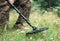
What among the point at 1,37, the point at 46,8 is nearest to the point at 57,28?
the point at 1,37

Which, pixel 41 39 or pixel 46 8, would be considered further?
pixel 46 8

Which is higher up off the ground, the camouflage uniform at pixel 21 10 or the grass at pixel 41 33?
the camouflage uniform at pixel 21 10

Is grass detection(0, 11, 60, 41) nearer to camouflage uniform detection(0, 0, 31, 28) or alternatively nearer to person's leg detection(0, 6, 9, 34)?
person's leg detection(0, 6, 9, 34)

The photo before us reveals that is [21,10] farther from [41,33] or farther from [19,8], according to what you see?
[41,33]

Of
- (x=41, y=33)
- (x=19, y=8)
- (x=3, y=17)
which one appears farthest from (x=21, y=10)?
(x=41, y=33)

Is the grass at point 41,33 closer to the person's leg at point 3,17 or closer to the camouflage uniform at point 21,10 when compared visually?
the person's leg at point 3,17

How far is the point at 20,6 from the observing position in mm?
6730

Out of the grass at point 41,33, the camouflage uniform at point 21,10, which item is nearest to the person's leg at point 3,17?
the camouflage uniform at point 21,10

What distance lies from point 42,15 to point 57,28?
4.91ft

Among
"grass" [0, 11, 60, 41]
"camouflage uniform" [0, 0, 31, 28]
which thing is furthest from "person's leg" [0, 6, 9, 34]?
"grass" [0, 11, 60, 41]

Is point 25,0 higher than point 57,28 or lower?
higher

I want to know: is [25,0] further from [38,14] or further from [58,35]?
[38,14]

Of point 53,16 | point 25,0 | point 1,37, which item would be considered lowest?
point 53,16

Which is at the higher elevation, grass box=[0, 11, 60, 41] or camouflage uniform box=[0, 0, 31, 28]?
camouflage uniform box=[0, 0, 31, 28]
